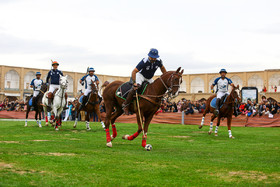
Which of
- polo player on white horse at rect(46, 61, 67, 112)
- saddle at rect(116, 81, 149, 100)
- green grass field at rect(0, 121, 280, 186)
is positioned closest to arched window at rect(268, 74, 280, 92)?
polo player on white horse at rect(46, 61, 67, 112)

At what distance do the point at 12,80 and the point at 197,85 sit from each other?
146 ft

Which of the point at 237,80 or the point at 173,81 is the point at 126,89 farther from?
the point at 237,80

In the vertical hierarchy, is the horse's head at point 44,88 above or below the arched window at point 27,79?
below

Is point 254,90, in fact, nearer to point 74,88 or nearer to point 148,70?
point 148,70

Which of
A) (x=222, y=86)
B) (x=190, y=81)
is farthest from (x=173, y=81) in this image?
(x=190, y=81)

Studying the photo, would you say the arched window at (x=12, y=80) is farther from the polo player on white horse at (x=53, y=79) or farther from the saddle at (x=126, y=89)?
the saddle at (x=126, y=89)

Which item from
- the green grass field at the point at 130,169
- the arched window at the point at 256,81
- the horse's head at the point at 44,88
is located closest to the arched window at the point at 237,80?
the arched window at the point at 256,81

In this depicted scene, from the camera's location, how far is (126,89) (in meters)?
11.4

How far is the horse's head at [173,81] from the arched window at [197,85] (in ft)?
255

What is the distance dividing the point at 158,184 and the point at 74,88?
3439 inches

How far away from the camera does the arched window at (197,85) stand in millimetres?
87125

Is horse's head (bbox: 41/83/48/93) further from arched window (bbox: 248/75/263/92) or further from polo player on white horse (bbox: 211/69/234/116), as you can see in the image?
arched window (bbox: 248/75/263/92)

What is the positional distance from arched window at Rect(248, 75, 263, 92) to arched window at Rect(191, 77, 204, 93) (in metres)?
11.9

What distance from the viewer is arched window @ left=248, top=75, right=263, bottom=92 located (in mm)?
78188
